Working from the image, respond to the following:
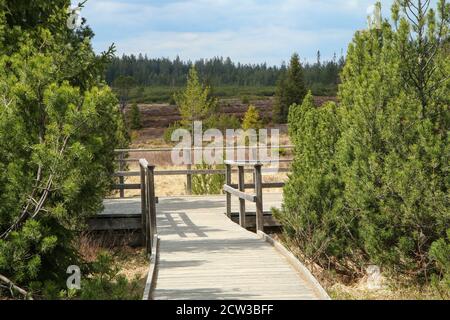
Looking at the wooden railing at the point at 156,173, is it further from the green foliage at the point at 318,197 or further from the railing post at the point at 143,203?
the green foliage at the point at 318,197

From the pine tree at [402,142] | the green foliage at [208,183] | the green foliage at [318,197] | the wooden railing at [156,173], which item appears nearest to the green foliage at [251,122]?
the wooden railing at [156,173]

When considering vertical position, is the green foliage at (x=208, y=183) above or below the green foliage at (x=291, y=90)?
below

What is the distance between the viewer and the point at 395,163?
8508 mm

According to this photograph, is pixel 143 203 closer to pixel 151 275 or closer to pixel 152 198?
pixel 152 198

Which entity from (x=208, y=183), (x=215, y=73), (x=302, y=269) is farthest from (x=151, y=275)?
(x=215, y=73)

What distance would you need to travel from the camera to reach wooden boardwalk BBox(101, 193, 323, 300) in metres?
7.50

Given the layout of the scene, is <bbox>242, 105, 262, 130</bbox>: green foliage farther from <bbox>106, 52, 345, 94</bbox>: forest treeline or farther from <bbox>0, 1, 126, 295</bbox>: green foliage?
<bbox>106, 52, 345, 94</bbox>: forest treeline

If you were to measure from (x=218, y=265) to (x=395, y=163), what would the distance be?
2.66m

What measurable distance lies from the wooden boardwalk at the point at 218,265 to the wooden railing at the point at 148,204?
0.28 meters

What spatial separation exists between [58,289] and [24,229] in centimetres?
99

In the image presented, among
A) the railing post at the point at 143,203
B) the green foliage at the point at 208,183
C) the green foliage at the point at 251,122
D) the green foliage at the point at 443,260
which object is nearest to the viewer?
the green foliage at the point at 443,260

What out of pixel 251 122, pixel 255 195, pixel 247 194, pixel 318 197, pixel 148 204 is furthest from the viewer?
pixel 251 122

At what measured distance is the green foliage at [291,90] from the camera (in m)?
63.6

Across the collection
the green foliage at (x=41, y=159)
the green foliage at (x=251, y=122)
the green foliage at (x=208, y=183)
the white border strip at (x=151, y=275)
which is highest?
the green foliage at (x=41, y=159)
